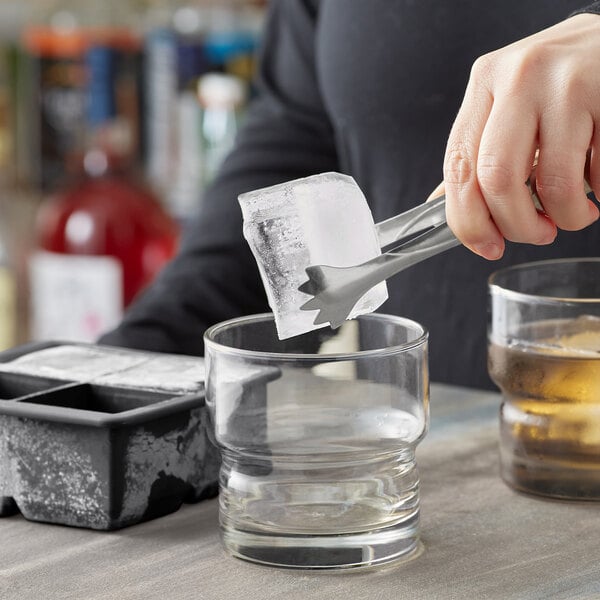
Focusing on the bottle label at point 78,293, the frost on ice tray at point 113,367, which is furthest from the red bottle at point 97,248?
the frost on ice tray at point 113,367

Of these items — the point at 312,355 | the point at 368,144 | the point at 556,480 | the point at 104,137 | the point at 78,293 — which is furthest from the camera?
the point at 104,137

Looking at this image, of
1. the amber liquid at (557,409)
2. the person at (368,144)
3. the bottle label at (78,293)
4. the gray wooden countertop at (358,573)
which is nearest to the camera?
the gray wooden countertop at (358,573)

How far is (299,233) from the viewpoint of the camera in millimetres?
581

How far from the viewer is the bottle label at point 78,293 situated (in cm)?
173

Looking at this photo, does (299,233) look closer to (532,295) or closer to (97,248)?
(532,295)

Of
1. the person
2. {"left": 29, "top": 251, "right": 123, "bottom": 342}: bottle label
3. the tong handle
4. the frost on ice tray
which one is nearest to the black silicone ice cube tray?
the frost on ice tray

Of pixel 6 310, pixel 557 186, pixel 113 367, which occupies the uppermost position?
pixel 557 186

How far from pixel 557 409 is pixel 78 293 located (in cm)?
117

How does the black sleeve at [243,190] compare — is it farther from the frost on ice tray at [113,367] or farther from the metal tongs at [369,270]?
the metal tongs at [369,270]

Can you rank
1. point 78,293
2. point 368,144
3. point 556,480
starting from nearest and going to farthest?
1. point 556,480
2. point 368,144
3. point 78,293

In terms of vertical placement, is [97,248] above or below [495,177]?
below

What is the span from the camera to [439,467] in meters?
Answer: 0.72

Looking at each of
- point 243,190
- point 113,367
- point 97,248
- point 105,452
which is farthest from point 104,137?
point 105,452

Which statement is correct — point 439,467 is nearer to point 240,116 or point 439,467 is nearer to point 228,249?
point 228,249
